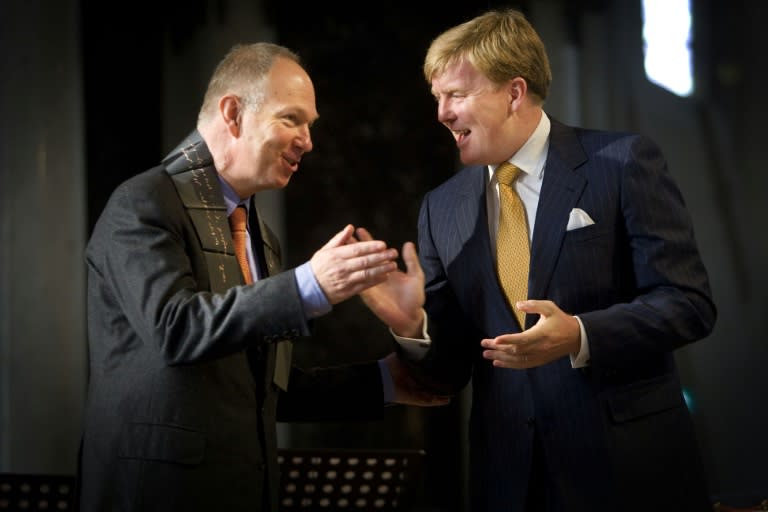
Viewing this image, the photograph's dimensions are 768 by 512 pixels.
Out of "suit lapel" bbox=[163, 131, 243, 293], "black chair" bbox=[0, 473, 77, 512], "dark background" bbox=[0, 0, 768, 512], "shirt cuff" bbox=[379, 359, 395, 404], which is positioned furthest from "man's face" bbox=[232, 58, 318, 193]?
"dark background" bbox=[0, 0, 768, 512]

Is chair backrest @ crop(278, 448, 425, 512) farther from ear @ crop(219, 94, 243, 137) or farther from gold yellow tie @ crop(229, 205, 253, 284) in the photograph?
ear @ crop(219, 94, 243, 137)

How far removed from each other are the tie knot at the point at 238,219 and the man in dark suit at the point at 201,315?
3 centimetres

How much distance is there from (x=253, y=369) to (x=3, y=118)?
2104mm

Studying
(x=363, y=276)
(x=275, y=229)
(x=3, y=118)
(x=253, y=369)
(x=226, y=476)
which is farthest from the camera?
(x=275, y=229)

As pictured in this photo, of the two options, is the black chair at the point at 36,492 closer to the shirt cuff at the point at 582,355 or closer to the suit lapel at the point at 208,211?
the suit lapel at the point at 208,211

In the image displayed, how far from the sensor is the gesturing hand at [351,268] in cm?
211

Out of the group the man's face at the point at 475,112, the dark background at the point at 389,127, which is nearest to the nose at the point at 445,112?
the man's face at the point at 475,112

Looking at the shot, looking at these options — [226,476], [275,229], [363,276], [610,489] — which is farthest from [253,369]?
[275,229]

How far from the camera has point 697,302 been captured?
2.41 m

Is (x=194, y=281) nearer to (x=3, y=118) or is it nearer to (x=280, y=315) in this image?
(x=280, y=315)

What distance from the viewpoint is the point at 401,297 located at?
Result: 2.52 metres

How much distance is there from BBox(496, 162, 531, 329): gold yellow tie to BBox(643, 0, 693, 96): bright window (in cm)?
200

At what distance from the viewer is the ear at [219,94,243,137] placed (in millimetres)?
2578

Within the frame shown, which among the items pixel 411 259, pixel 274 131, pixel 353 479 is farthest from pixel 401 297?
pixel 353 479
